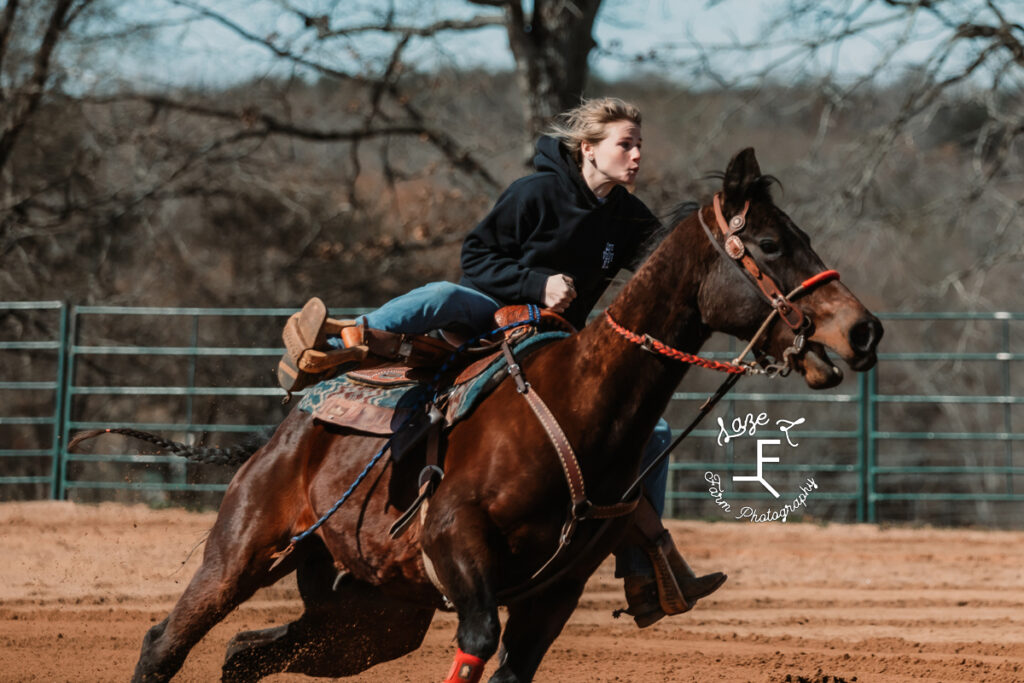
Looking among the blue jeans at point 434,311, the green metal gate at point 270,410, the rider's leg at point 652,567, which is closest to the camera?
the blue jeans at point 434,311

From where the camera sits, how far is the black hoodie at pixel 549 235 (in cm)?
404

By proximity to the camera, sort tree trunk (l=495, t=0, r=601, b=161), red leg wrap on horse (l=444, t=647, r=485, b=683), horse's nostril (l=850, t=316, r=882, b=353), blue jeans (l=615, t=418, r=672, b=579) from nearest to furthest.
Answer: horse's nostril (l=850, t=316, r=882, b=353), red leg wrap on horse (l=444, t=647, r=485, b=683), blue jeans (l=615, t=418, r=672, b=579), tree trunk (l=495, t=0, r=601, b=161)

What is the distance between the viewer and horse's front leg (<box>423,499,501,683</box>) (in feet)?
11.3

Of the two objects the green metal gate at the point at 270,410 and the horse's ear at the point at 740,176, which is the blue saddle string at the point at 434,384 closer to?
the horse's ear at the point at 740,176

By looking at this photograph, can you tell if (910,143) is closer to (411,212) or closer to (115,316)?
(411,212)

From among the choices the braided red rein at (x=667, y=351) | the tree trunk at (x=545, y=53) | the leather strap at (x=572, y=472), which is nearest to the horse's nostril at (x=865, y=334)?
the braided red rein at (x=667, y=351)

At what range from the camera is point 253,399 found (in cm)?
1462

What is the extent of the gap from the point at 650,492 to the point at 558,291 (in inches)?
40.5

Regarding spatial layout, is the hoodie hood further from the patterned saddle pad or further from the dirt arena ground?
the dirt arena ground

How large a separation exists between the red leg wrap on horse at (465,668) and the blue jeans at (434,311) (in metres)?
1.16

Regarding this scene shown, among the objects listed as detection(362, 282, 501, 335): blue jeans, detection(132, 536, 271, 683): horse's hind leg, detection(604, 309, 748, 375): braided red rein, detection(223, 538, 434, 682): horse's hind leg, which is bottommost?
detection(223, 538, 434, 682): horse's hind leg

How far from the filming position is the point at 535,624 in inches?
153

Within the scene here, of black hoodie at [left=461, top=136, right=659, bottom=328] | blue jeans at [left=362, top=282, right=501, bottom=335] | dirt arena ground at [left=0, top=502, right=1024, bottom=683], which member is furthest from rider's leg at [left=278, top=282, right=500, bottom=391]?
dirt arena ground at [left=0, top=502, right=1024, bottom=683]

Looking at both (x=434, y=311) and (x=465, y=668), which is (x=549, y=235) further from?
(x=465, y=668)
